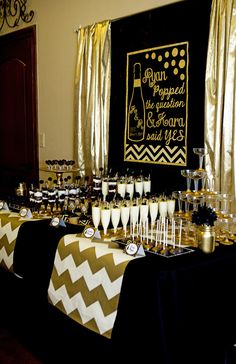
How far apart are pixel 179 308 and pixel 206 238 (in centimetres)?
36

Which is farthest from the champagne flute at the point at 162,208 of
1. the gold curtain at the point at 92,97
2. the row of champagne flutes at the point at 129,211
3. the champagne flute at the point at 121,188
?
the gold curtain at the point at 92,97

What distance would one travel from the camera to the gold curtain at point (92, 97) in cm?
384

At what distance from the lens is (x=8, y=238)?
263cm

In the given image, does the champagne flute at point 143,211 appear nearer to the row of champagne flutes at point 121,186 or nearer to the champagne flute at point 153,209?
the champagne flute at point 153,209

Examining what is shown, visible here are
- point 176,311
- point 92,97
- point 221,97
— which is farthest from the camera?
point 92,97

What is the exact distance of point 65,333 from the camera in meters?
2.20

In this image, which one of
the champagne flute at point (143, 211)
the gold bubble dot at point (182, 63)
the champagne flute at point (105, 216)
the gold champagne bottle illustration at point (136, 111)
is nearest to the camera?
the champagne flute at point (105, 216)

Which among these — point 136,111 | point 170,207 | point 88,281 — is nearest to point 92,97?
A: point 136,111

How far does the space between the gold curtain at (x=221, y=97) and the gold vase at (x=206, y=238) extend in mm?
865

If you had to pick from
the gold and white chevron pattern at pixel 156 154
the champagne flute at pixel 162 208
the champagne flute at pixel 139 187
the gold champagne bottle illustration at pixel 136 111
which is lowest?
the champagne flute at pixel 162 208

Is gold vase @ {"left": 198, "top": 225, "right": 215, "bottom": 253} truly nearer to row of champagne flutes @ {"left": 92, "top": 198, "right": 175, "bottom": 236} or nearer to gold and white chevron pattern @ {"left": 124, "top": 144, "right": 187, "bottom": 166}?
row of champagne flutes @ {"left": 92, "top": 198, "right": 175, "bottom": 236}

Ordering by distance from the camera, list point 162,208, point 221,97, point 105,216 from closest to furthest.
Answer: point 105,216
point 162,208
point 221,97

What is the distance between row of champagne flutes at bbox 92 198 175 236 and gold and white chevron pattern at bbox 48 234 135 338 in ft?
0.61

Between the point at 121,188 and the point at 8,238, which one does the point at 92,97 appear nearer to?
the point at 121,188
